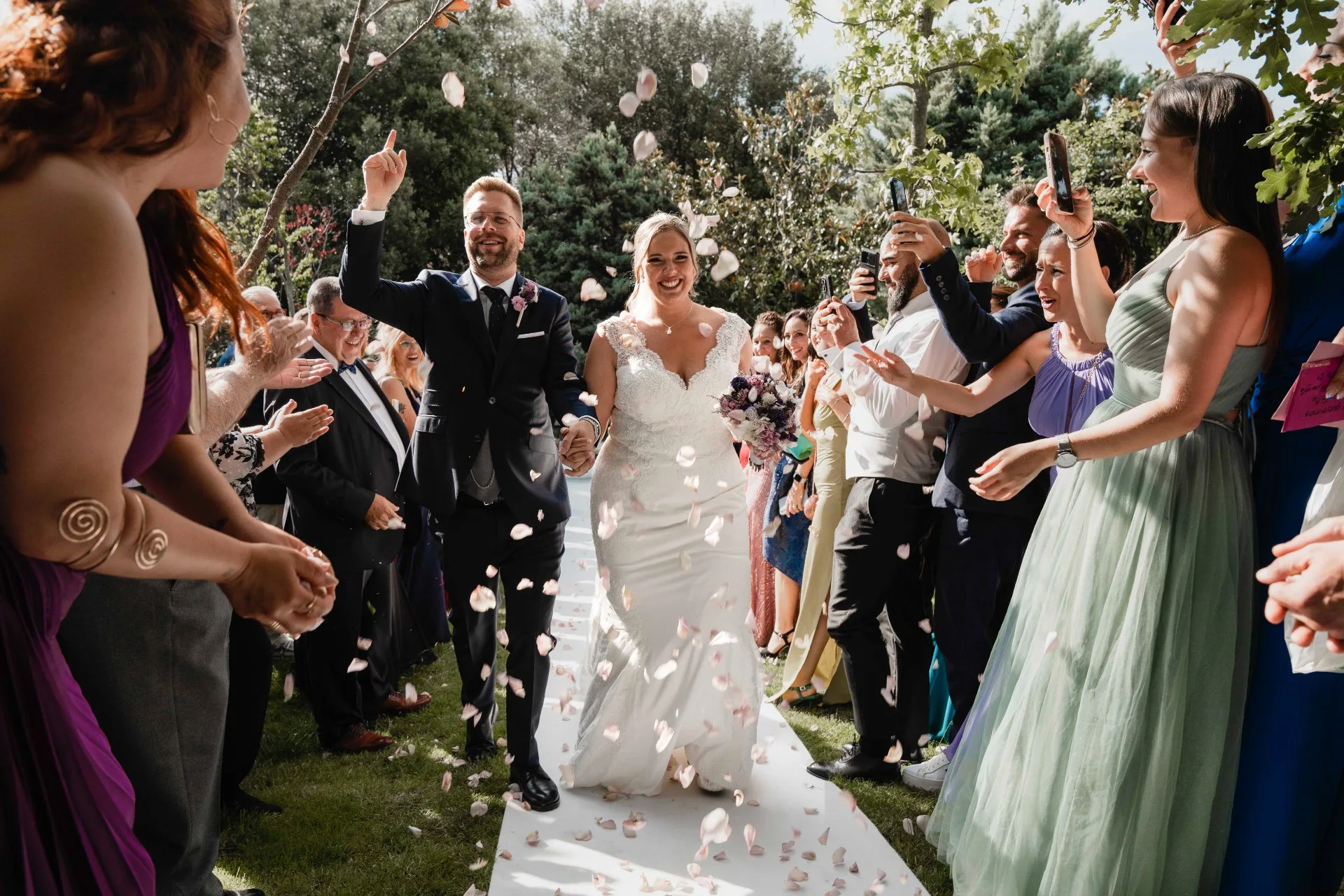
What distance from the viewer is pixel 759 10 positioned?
25.3 m

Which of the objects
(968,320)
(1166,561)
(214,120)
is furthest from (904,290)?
(214,120)

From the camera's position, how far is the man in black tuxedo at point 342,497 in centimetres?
410

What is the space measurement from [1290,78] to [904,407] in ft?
7.32

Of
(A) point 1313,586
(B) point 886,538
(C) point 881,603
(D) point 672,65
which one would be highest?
(D) point 672,65

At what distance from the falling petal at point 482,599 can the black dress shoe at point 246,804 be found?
1031mm

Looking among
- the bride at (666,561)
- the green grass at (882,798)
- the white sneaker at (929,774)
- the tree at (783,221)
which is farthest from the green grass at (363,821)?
the tree at (783,221)

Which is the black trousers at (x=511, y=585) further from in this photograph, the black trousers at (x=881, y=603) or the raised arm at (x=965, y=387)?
the raised arm at (x=965, y=387)

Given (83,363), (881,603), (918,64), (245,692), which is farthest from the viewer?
(918,64)

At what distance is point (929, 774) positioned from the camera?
3.86m

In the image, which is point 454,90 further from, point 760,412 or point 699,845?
point 699,845

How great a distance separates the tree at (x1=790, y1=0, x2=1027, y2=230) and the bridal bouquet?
3.24 m

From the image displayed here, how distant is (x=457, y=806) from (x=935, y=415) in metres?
2.50

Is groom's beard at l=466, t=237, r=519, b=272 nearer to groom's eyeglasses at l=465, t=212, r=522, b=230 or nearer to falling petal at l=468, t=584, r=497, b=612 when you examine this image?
groom's eyeglasses at l=465, t=212, r=522, b=230

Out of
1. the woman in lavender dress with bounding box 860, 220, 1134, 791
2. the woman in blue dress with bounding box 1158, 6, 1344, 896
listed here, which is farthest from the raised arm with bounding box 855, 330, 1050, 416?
the woman in blue dress with bounding box 1158, 6, 1344, 896
